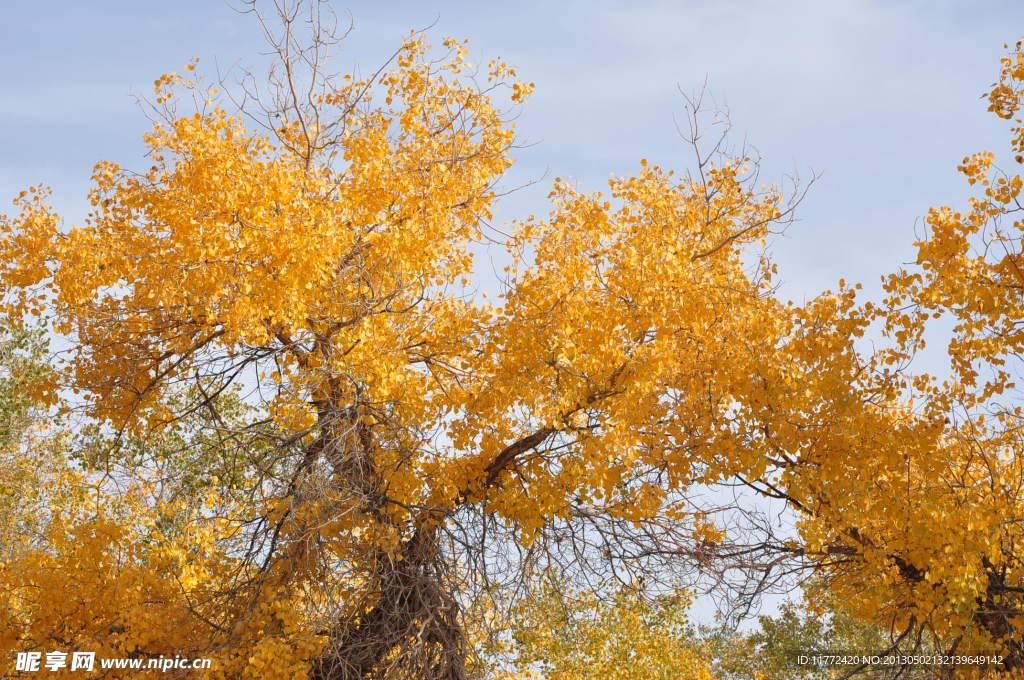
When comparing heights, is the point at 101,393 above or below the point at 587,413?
above

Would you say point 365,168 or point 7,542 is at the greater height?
point 365,168

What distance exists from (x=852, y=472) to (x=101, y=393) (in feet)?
30.4

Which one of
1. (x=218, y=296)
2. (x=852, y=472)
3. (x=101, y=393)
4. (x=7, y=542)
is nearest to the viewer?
(x=218, y=296)

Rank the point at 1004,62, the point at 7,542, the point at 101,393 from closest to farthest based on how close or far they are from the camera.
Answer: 1. the point at 1004,62
2. the point at 101,393
3. the point at 7,542

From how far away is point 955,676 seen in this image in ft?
31.3

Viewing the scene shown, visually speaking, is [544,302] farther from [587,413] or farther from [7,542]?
[7,542]

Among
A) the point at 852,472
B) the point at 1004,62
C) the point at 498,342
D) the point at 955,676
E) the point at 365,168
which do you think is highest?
the point at 365,168

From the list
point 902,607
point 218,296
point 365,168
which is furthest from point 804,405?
point 218,296

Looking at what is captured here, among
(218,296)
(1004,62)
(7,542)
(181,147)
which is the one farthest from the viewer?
(7,542)

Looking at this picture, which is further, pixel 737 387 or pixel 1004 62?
pixel 737 387

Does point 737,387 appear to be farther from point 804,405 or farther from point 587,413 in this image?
point 587,413

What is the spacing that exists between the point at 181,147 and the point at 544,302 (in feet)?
15.3

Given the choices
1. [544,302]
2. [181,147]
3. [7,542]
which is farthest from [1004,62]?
[7,542]

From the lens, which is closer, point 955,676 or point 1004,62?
point 1004,62
